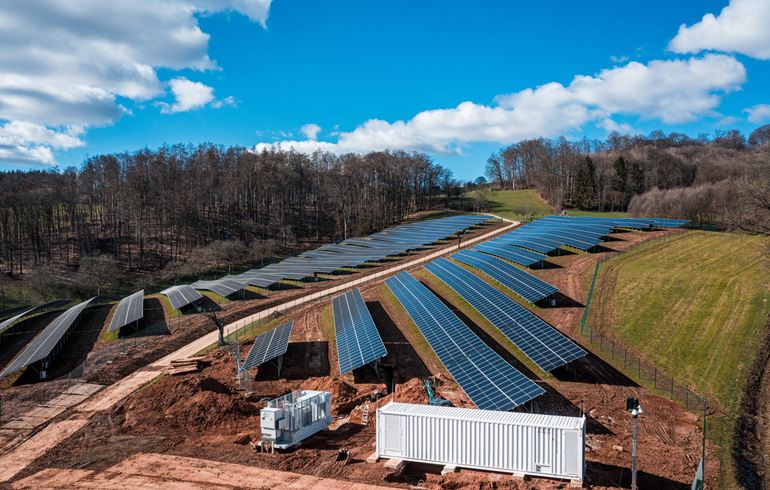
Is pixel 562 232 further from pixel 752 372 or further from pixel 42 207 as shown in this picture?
pixel 42 207

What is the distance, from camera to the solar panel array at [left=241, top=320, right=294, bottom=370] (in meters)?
32.5

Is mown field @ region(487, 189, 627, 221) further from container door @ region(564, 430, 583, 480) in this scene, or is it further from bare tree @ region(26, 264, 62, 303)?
bare tree @ region(26, 264, 62, 303)

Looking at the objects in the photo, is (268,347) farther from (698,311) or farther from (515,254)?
(698,311)

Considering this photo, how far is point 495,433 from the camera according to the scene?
18.5 metres

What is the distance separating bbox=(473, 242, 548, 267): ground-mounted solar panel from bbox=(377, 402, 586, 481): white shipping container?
31494 mm

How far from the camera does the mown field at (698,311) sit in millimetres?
26641

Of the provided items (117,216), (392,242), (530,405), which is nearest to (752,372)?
(530,405)

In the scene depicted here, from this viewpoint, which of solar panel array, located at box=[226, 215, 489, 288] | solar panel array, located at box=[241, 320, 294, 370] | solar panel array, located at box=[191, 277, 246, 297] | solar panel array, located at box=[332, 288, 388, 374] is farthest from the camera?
solar panel array, located at box=[226, 215, 489, 288]

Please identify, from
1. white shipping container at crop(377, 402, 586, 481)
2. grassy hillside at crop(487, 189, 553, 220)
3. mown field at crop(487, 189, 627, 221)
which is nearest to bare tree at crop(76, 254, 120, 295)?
white shipping container at crop(377, 402, 586, 481)

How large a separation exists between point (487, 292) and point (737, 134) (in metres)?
148

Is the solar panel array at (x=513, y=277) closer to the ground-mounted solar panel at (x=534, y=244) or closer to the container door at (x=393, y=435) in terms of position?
the ground-mounted solar panel at (x=534, y=244)

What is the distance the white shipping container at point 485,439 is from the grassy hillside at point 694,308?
12827 mm

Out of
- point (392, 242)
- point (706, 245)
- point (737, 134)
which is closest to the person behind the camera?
point (706, 245)

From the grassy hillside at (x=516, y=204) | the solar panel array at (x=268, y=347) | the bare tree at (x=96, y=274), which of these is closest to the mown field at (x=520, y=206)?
the grassy hillside at (x=516, y=204)
